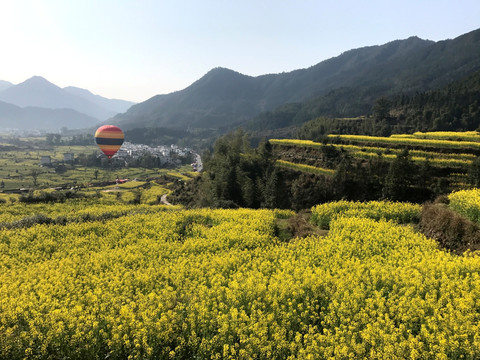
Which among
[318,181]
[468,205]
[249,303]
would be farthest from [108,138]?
[468,205]

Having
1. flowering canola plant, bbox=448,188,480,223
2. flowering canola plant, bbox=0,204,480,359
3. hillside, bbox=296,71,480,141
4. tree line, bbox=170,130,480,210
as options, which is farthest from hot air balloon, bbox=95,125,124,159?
flowering canola plant, bbox=448,188,480,223

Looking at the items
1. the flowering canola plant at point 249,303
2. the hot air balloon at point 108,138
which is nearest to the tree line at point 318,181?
the flowering canola plant at point 249,303

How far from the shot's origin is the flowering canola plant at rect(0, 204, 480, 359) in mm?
7863

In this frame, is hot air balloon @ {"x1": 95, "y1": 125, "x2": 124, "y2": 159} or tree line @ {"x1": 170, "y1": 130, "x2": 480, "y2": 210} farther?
hot air balloon @ {"x1": 95, "y1": 125, "x2": 124, "y2": 159}

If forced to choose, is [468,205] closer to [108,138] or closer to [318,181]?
[318,181]

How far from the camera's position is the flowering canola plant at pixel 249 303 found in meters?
7.86

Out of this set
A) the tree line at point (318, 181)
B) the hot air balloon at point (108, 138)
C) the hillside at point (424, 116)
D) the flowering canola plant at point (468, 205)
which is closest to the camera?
the flowering canola plant at point (468, 205)

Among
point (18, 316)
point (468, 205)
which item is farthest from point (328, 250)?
point (18, 316)

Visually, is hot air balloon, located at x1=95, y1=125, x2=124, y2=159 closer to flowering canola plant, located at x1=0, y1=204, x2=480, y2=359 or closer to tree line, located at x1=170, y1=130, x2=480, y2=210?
tree line, located at x1=170, y1=130, x2=480, y2=210

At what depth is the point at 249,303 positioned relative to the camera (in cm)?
995

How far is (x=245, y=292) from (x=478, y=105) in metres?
85.7

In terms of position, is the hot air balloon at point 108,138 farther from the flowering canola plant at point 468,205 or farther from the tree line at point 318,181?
the flowering canola plant at point 468,205

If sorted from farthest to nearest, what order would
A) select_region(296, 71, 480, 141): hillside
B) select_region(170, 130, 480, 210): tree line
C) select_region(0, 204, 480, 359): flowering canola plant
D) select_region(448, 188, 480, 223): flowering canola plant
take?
select_region(296, 71, 480, 141): hillside
select_region(170, 130, 480, 210): tree line
select_region(448, 188, 480, 223): flowering canola plant
select_region(0, 204, 480, 359): flowering canola plant

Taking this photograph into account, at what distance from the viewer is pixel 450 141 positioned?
147ft
